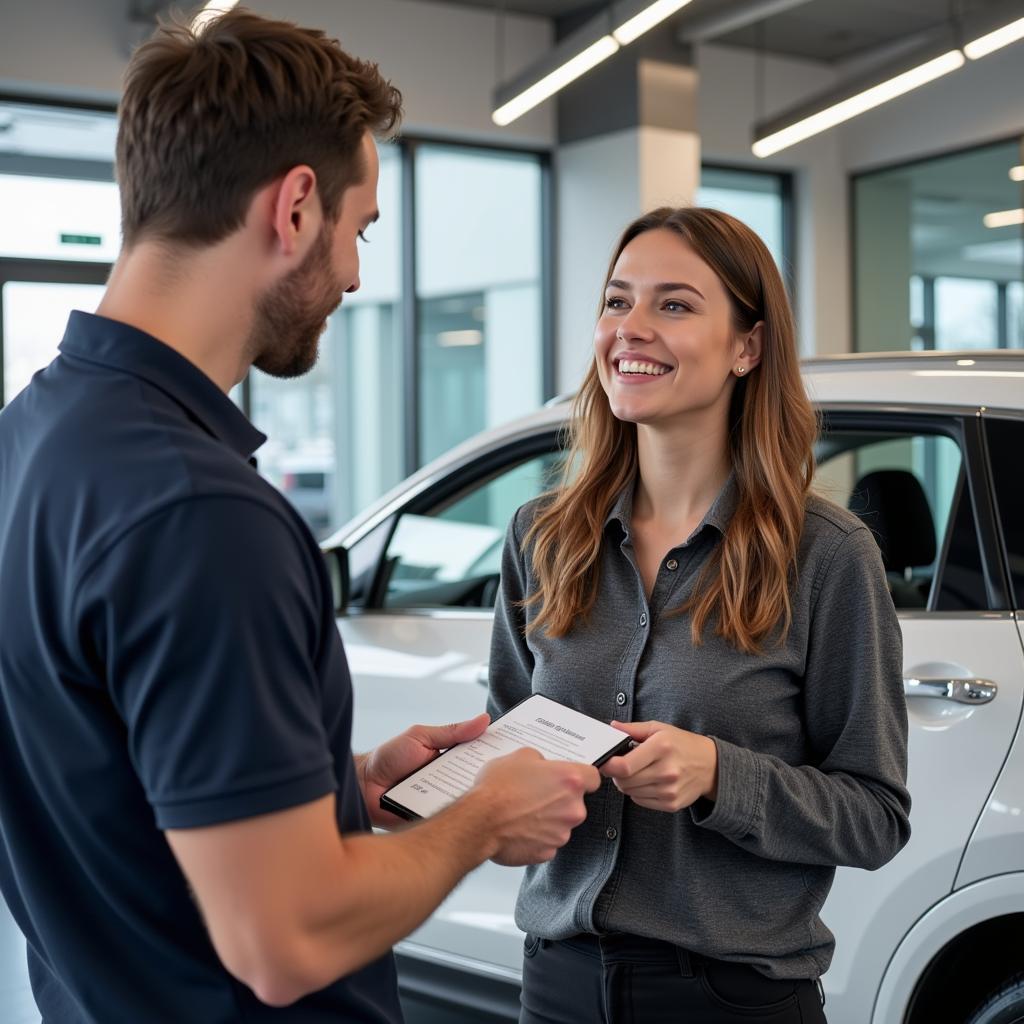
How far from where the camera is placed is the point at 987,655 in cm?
222

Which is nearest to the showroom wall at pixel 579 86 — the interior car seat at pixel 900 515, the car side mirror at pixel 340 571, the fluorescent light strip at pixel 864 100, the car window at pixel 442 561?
the fluorescent light strip at pixel 864 100

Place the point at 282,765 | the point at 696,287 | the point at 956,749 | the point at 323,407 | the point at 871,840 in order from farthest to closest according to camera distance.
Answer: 1. the point at 323,407
2. the point at 956,749
3. the point at 696,287
4. the point at 871,840
5. the point at 282,765

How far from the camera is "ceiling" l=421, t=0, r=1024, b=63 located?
820 centimetres

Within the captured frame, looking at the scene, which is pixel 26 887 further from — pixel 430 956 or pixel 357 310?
pixel 357 310

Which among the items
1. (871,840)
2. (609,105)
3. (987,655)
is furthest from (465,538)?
(609,105)

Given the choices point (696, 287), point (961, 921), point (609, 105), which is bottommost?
point (961, 921)

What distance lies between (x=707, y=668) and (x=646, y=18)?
4.68m

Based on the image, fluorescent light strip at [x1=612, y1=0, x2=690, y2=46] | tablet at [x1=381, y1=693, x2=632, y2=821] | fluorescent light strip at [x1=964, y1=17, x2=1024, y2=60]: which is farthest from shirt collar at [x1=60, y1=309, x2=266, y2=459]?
fluorescent light strip at [x1=964, y1=17, x2=1024, y2=60]

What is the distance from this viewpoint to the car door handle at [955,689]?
2188mm

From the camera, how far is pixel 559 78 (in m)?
6.54

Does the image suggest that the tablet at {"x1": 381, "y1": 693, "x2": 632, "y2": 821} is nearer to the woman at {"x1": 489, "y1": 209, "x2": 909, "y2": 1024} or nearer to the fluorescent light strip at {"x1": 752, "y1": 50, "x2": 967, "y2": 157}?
the woman at {"x1": 489, "y1": 209, "x2": 909, "y2": 1024}

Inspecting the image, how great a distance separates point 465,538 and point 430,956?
1.60 metres

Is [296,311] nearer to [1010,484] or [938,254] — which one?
[1010,484]

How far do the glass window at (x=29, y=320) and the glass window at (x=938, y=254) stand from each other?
5.61 meters
